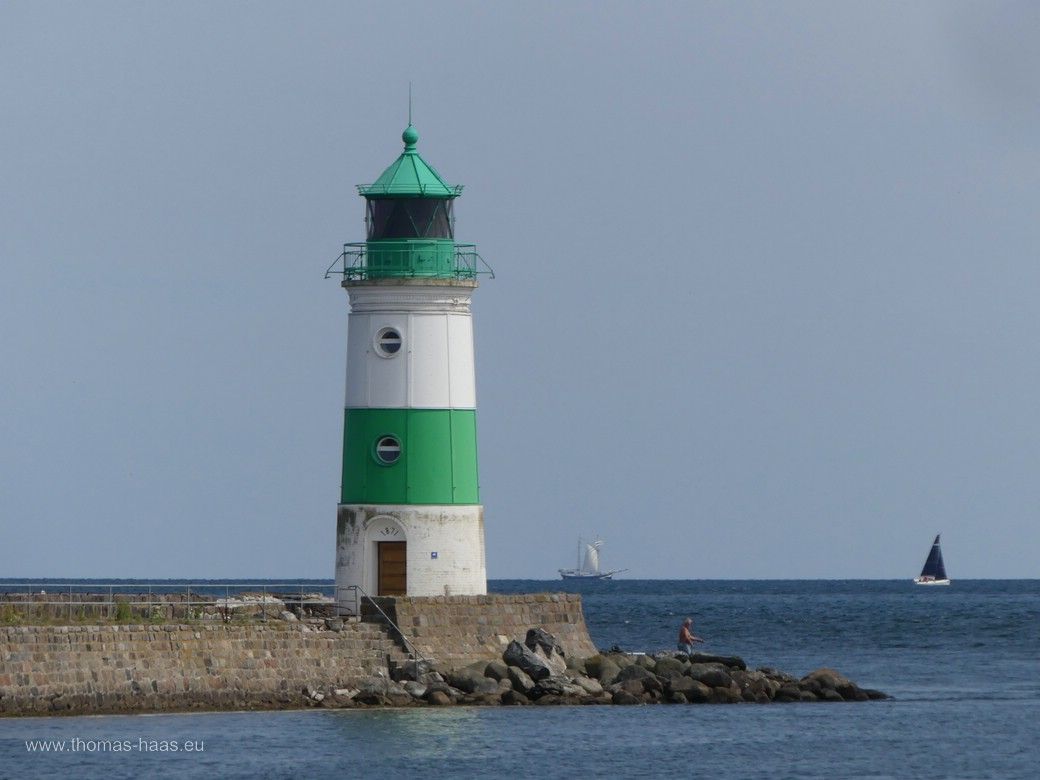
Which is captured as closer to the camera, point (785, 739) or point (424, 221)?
point (785, 739)

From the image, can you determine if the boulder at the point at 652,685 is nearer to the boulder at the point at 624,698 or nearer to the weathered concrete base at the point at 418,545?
the boulder at the point at 624,698

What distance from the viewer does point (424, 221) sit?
30.5m

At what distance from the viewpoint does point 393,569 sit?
3020 cm

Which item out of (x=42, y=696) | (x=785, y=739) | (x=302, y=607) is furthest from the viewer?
(x=302, y=607)

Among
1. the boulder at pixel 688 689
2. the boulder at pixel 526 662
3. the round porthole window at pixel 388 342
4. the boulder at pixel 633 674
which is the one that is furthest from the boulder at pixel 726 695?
the round porthole window at pixel 388 342

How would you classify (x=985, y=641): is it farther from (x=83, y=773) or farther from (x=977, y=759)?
(x=83, y=773)

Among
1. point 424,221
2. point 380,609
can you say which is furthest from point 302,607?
point 424,221

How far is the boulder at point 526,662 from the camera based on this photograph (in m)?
29.7

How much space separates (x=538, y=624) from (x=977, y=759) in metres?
6.68

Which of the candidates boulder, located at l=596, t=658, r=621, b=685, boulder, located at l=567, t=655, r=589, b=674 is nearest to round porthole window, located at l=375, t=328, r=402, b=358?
boulder, located at l=567, t=655, r=589, b=674

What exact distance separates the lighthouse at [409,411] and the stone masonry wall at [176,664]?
1253mm

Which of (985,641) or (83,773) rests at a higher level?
(985,641)

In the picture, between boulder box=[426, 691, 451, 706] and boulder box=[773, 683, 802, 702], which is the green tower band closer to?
boulder box=[426, 691, 451, 706]

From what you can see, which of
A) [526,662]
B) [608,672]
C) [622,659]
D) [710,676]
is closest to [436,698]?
[526,662]
